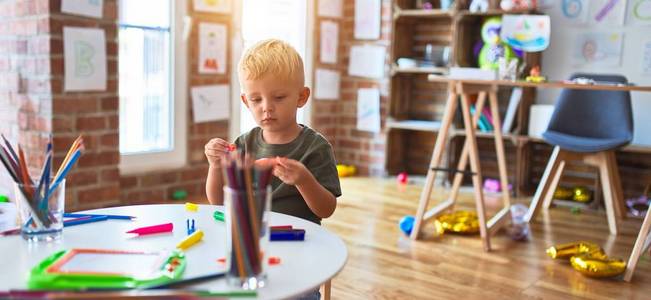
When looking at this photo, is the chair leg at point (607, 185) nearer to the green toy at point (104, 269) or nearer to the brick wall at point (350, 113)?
the brick wall at point (350, 113)

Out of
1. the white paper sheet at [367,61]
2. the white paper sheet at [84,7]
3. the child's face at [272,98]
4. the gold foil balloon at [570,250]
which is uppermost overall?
Answer: the white paper sheet at [84,7]

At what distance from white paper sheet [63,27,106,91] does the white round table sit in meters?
1.85

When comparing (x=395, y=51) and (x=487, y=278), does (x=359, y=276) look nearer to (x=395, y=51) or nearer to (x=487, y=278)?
(x=487, y=278)

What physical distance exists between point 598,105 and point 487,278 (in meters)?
1.65

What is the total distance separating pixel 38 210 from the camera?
953mm

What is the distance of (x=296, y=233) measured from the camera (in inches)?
39.0

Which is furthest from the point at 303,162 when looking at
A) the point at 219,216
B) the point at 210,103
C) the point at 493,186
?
the point at 493,186

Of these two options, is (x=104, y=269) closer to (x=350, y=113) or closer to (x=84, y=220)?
(x=84, y=220)

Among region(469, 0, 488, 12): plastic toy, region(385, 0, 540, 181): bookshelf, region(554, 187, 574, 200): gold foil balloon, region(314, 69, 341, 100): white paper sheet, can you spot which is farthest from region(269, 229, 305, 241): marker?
region(314, 69, 341, 100): white paper sheet

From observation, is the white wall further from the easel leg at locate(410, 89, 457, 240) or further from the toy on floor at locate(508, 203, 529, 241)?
the easel leg at locate(410, 89, 457, 240)

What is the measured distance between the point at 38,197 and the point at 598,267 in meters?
2.04

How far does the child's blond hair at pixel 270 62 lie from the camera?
1.26m

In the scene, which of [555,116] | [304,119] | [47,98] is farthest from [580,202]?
[47,98]

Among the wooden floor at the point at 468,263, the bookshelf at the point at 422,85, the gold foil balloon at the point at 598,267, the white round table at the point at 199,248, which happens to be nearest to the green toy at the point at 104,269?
the white round table at the point at 199,248
